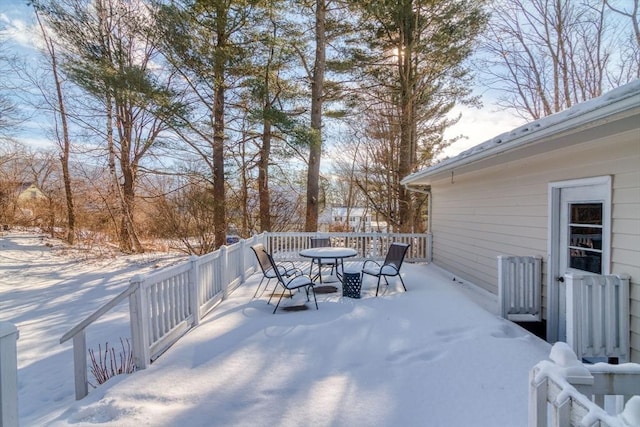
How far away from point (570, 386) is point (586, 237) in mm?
3140

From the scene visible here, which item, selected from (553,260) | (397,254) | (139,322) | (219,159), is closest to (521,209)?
(553,260)

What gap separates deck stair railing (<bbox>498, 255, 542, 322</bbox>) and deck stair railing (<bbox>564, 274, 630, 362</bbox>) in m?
1.20

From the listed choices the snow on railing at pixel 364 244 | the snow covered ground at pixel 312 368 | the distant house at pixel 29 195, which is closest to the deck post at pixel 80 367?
the snow covered ground at pixel 312 368

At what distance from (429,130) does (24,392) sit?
12584 millimetres

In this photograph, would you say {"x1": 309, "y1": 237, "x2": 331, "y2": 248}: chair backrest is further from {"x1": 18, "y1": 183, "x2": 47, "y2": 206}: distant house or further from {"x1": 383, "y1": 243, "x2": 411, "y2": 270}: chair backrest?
{"x1": 18, "y1": 183, "x2": 47, "y2": 206}: distant house

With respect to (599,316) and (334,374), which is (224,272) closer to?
(334,374)

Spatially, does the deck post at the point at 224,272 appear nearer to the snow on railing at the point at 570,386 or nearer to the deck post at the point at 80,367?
the deck post at the point at 80,367

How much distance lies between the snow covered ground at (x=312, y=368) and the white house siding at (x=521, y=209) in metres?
0.95

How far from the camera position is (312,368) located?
2.93 m

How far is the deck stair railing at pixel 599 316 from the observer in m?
2.82

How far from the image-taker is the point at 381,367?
293cm

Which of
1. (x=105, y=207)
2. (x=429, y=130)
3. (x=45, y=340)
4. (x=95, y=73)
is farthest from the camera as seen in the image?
(x=429, y=130)

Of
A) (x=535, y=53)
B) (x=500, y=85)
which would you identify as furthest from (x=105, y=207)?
(x=535, y=53)

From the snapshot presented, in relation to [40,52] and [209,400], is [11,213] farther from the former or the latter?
[209,400]
